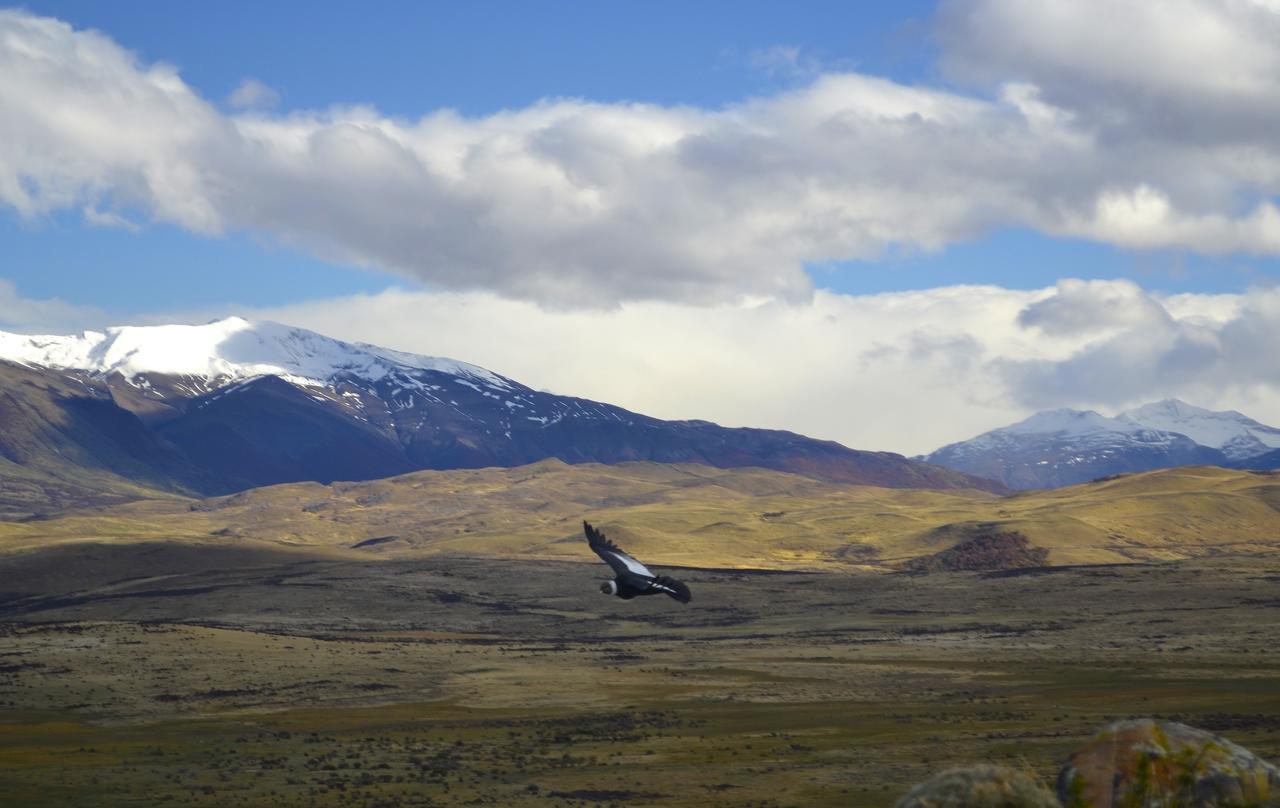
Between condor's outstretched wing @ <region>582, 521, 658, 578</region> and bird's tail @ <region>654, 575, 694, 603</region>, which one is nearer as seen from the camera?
bird's tail @ <region>654, 575, 694, 603</region>

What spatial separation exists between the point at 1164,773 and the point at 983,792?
85.9 inches

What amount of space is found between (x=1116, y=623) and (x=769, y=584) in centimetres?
5039

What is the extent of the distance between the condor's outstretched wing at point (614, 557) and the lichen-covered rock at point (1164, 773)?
1744 cm

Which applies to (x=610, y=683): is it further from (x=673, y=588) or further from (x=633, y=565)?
(x=673, y=588)

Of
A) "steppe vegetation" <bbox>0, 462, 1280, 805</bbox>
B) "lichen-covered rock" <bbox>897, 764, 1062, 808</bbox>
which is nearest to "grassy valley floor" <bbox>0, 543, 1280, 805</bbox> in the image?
"steppe vegetation" <bbox>0, 462, 1280, 805</bbox>

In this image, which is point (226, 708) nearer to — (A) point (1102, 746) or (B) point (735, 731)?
(B) point (735, 731)

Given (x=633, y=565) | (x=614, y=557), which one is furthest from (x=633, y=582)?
(x=614, y=557)

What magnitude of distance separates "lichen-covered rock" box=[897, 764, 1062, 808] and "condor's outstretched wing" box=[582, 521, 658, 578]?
1783 cm

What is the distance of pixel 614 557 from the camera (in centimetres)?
3538

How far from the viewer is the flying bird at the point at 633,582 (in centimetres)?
2977

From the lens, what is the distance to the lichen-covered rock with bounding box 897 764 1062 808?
47.2 ft

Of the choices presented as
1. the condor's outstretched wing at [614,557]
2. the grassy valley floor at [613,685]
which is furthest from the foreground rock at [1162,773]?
the grassy valley floor at [613,685]

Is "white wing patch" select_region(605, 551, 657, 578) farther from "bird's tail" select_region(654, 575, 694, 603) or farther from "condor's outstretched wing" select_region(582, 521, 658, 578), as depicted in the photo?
"bird's tail" select_region(654, 575, 694, 603)

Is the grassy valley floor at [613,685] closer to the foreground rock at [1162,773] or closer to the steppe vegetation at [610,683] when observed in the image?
the steppe vegetation at [610,683]
